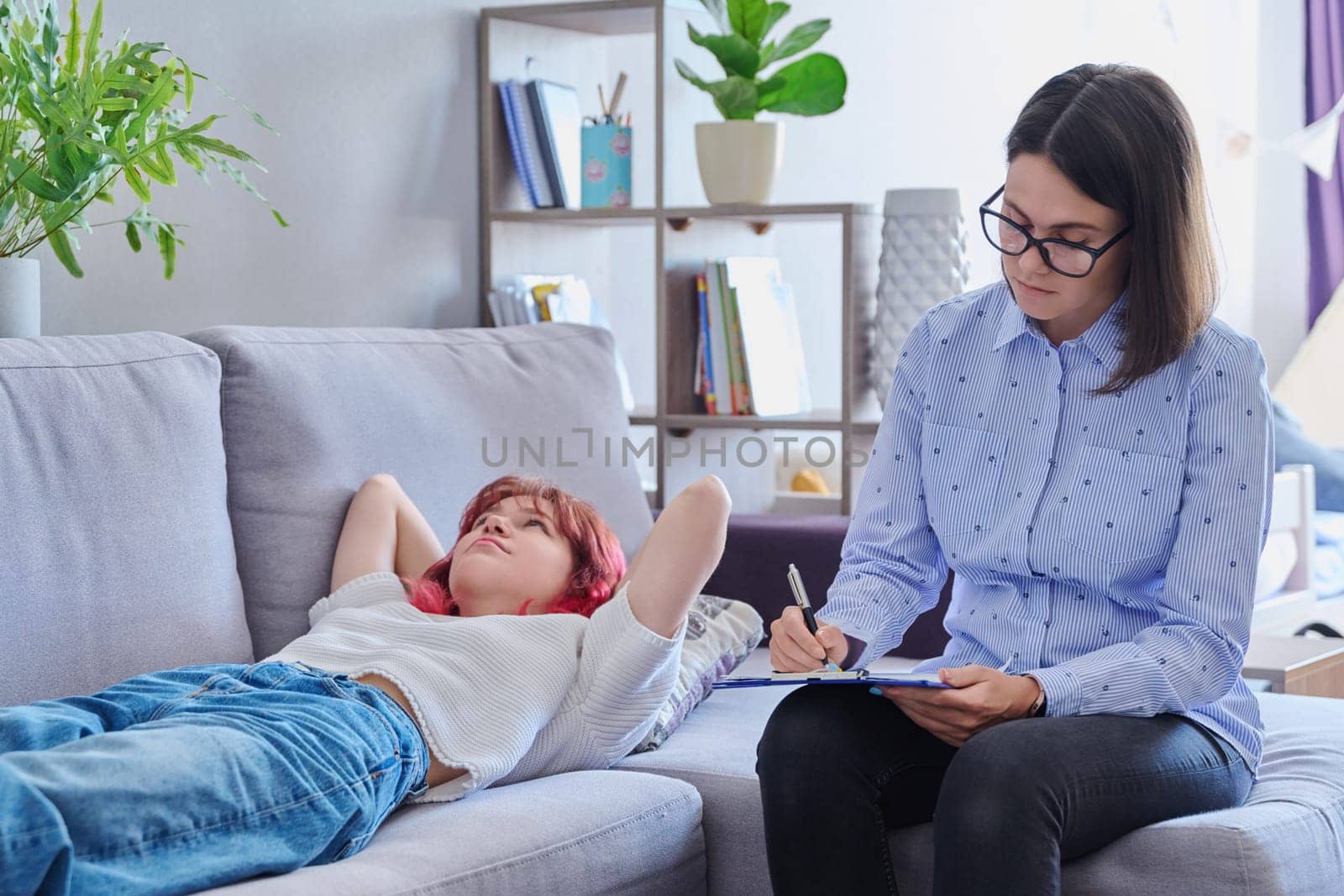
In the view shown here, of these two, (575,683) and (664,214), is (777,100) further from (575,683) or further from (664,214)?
(575,683)

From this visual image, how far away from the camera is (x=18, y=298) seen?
1822mm

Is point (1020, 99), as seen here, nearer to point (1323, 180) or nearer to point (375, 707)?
point (1323, 180)

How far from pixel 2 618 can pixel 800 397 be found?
5.79 ft

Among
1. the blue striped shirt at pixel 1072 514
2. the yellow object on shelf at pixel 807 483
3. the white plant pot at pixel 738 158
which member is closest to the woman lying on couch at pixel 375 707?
the blue striped shirt at pixel 1072 514

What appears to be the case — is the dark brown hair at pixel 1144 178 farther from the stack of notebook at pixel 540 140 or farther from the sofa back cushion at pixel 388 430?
the stack of notebook at pixel 540 140

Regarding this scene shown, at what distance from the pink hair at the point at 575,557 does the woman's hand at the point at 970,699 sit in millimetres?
533

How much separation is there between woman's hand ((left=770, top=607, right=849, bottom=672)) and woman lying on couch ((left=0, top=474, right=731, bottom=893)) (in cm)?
18

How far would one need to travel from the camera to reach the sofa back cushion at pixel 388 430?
6.26 feet

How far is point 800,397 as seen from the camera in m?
3.01

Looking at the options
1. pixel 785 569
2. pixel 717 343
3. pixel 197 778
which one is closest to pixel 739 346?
pixel 717 343

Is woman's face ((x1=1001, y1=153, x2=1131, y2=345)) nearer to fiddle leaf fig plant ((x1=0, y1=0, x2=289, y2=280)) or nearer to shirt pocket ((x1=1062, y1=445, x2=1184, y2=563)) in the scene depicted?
shirt pocket ((x1=1062, y1=445, x2=1184, y2=563))

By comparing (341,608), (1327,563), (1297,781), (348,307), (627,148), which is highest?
(627,148)

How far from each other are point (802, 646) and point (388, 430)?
0.79 metres

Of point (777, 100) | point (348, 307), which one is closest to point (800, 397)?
point (777, 100)
